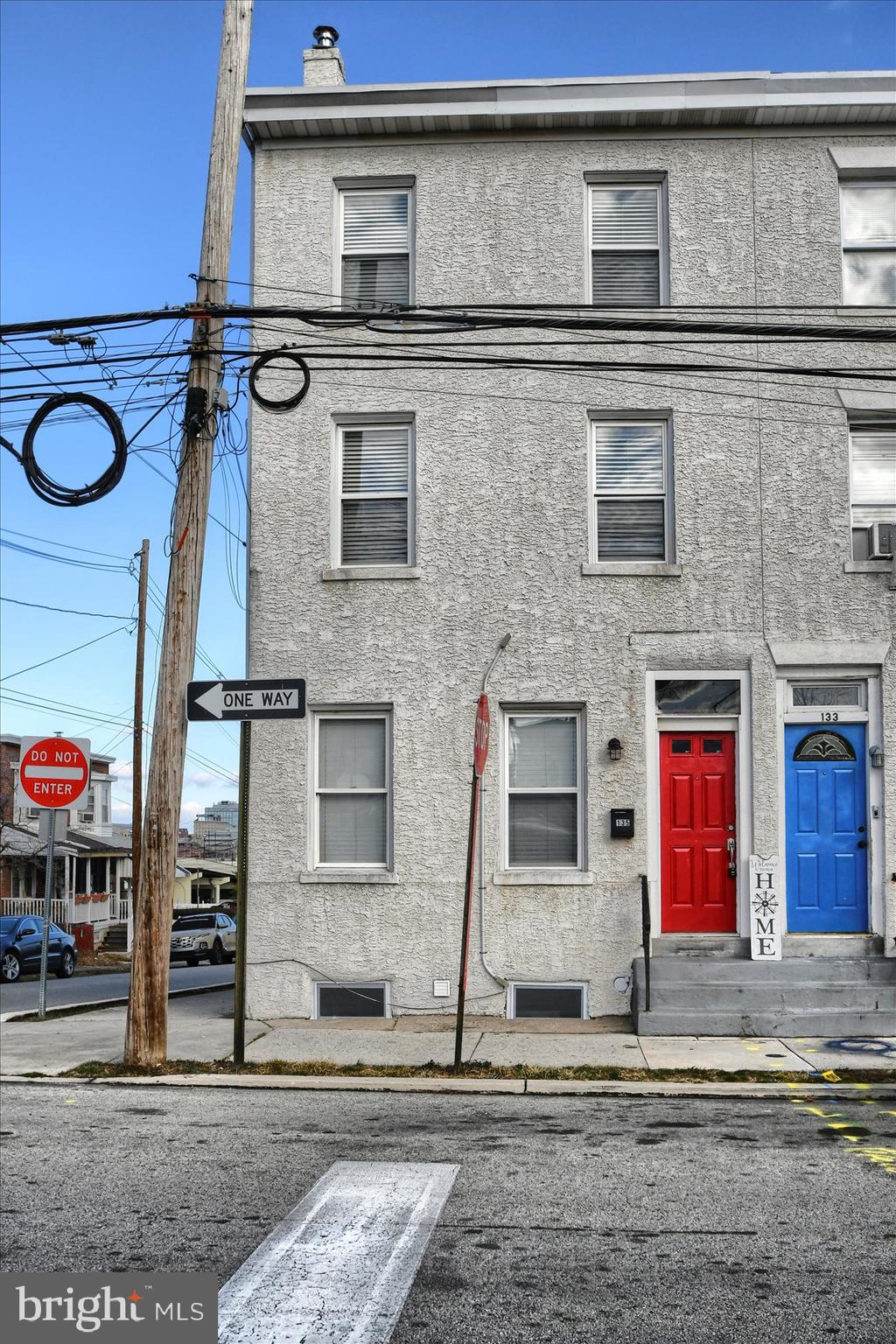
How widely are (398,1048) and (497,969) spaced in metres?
1.89

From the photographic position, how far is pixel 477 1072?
1045 cm

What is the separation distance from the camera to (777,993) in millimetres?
12328

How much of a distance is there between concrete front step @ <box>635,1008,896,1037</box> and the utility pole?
447cm

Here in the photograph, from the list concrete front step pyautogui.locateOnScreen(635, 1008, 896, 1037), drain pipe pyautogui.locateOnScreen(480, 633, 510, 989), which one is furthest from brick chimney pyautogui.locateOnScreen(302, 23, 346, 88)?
concrete front step pyautogui.locateOnScreen(635, 1008, 896, 1037)

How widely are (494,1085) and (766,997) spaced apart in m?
3.53

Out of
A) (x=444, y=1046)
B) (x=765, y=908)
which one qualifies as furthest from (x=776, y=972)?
(x=444, y=1046)

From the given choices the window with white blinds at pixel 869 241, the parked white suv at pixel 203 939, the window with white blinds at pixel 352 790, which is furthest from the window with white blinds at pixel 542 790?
the parked white suv at pixel 203 939

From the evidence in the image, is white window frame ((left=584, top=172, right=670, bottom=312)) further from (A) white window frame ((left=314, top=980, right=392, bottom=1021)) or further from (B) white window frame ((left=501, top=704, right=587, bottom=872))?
(A) white window frame ((left=314, top=980, right=392, bottom=1021))

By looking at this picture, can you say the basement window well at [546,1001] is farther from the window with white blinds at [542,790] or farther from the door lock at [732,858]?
the door lock at [732,858]

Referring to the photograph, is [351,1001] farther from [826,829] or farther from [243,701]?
[826,829]

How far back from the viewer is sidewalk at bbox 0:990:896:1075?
10.9 meters

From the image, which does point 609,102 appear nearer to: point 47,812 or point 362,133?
point 362,133

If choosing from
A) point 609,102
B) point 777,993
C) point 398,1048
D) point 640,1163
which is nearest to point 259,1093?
point 398,1048

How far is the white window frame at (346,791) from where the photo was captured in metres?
13.6
